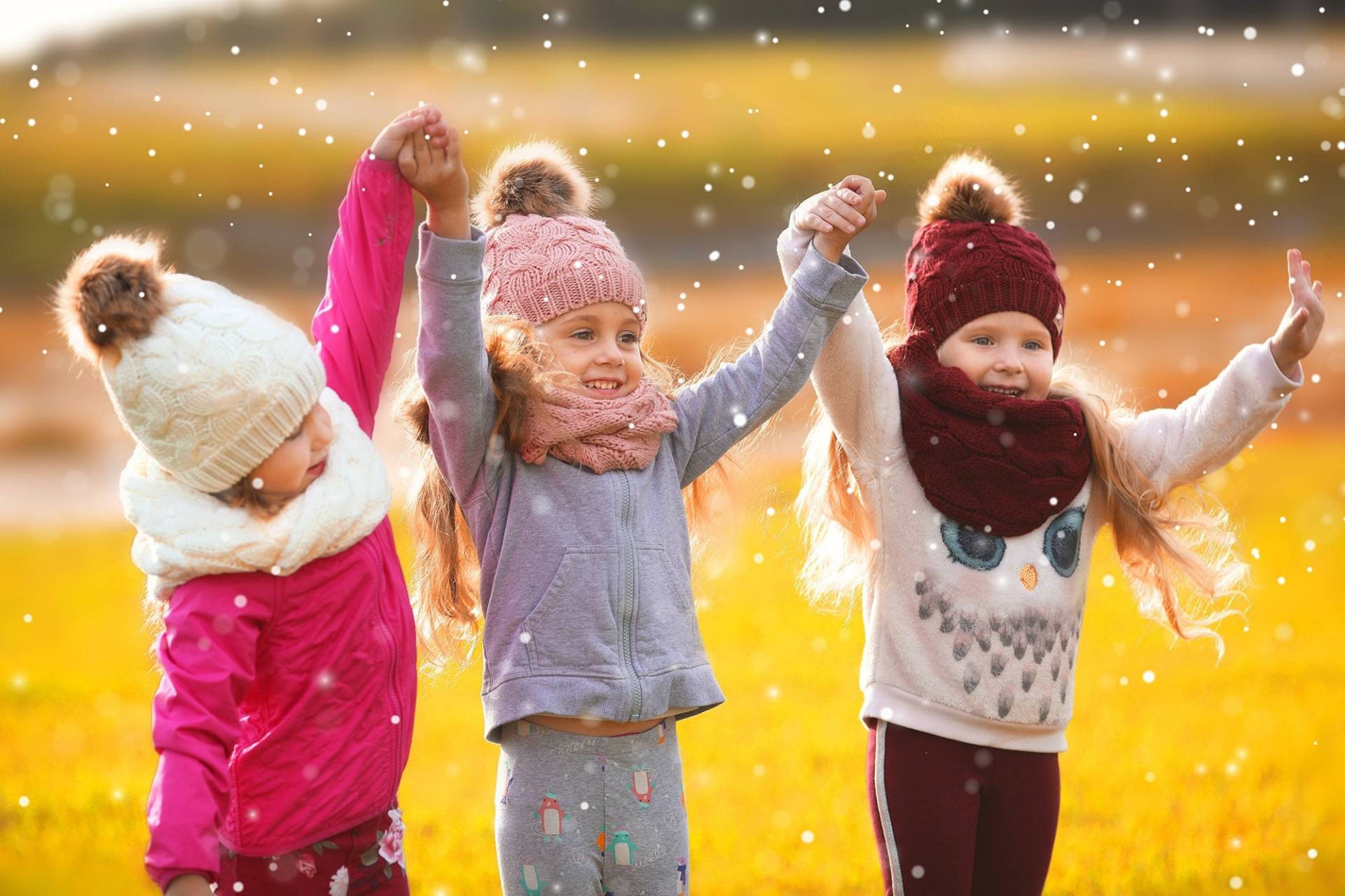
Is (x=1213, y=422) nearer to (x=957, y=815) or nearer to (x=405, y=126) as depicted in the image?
(x=957, y=815)

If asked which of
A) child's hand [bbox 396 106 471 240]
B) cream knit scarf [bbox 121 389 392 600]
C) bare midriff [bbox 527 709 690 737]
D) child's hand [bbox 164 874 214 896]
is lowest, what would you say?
child's hand [bbox 164 874 214 896]

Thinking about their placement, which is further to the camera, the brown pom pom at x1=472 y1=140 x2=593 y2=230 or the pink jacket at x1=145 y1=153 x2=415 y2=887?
the brown pom pom at x1=472 y1=140 x2=593 y2=230

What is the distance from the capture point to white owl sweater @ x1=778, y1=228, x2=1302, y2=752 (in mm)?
2543

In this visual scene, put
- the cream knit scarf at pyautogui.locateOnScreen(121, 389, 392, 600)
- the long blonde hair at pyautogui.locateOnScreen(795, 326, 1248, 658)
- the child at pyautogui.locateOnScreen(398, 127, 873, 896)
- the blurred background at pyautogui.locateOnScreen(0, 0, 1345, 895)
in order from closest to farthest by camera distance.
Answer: the cream knit scarf at pyautogui.locateOnScreen(121, 389, 392, 600) < the child at pyautogui.locateOnScreen(398, 127, 873, 896) < the long blonde hair at pyautogui.locateOnScreen(795, 326, 1248, 658) < the blurred background at pyautogui.locateOnScreen(0, 0, 1345, 895)

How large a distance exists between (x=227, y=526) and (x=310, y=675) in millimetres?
284

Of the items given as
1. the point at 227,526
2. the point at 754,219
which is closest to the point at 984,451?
the point at 227,526

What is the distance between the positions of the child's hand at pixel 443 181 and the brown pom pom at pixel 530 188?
0.42m

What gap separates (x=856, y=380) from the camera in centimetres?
255

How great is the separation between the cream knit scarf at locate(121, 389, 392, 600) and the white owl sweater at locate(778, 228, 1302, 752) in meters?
0.94

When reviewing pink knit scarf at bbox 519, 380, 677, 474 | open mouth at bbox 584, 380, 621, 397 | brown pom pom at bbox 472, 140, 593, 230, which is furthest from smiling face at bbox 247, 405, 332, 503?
brown pom pom at bbox 472, 140, 593, 230

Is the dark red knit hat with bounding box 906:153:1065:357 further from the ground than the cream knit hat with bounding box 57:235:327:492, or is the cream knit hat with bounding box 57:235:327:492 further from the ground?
the dark red knit hat with bounding box 906:153:1065:357

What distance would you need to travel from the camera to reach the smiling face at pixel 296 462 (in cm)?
201

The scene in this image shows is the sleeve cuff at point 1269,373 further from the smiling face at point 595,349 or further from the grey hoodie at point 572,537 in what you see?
the smiling face at point 595,349

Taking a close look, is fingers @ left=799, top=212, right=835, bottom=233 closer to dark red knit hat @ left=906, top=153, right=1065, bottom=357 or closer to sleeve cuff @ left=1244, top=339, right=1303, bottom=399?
dark red knit hat @ left=906, top=153, right=1065, bottom=357
